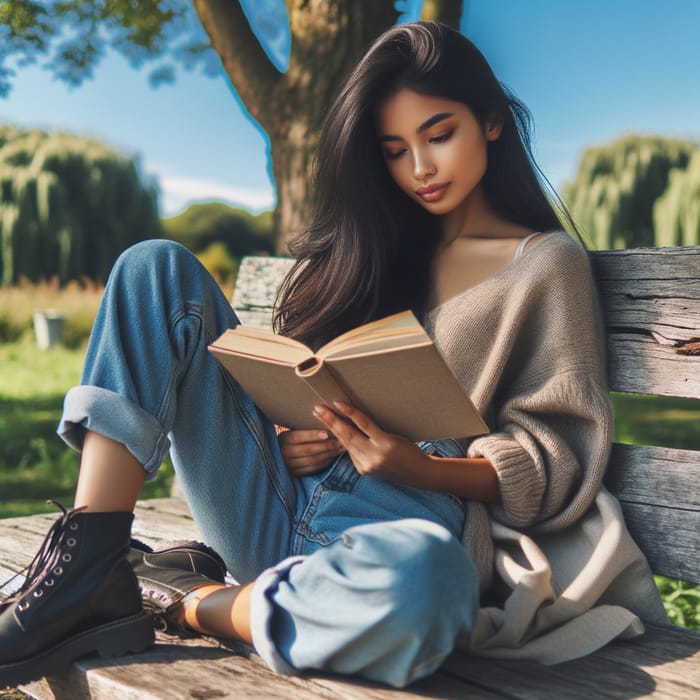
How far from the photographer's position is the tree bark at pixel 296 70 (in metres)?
3.85

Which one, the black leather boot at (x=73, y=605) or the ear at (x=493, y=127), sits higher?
the ear at (x=493, y=127)

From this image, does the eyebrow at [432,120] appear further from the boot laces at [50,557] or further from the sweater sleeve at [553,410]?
the boot laces at [50,557]

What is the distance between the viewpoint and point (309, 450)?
1.84 meters

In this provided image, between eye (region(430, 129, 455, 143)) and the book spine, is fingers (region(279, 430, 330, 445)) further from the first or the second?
eye (region(430, 129, 455, 143))

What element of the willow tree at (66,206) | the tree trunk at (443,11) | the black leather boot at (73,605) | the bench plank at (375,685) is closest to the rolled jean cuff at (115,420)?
the black leather boot at (73,605)

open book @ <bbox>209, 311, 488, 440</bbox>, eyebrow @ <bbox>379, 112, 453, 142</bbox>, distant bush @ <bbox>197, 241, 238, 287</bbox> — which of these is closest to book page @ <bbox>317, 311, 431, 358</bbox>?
open book @ <bbox>209, 311, 488, 440</bbox>

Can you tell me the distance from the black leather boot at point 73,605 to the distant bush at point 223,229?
21.6 m

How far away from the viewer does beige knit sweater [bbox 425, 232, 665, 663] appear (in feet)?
5.73

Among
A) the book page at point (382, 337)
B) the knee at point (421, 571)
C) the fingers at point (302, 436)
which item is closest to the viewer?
the knee at point (421, 571)

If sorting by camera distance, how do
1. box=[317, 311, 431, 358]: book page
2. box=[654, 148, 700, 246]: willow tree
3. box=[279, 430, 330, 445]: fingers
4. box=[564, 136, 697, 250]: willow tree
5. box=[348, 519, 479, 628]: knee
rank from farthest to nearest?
box=[564, 136, 697, 250]: willow tree < box=[654, 148, 700, 246]: willow tree < box=[279, 430, 330, 445]: fingers < box=[317, 311, 431, 358]: book page < box=[348, 519, 479, 628]: knee

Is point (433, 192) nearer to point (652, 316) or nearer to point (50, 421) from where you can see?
point (652, 316)

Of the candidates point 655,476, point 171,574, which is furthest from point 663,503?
point 171,574

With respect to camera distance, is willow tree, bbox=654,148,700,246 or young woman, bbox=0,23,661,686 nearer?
young woman, bbox=0,23,661,686

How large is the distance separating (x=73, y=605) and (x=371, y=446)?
56 centimetres
